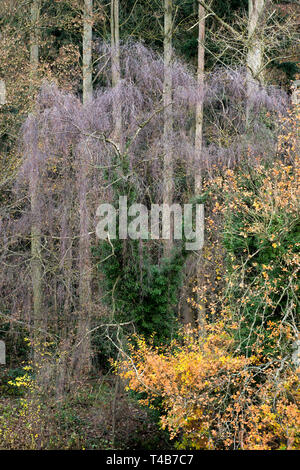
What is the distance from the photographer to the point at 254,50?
47.0ft

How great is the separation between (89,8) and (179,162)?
447 cm

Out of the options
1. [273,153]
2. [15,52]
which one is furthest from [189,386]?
[15,52]

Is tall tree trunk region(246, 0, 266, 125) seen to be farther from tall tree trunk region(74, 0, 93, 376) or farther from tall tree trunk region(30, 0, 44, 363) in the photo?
tall tree trunk region(30, 0, 44, 363)

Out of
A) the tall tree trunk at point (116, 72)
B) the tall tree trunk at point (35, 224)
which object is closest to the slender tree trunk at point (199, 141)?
the tall tree trunk at point (116, 72)

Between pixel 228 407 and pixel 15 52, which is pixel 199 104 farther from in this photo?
pixel 228 407

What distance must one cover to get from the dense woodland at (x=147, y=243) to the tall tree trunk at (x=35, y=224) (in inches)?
1.5

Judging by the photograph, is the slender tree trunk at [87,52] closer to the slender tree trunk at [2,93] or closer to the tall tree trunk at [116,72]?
the tall tree trunk at [116,72]

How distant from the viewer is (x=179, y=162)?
14664mm

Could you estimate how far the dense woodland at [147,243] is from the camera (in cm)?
899

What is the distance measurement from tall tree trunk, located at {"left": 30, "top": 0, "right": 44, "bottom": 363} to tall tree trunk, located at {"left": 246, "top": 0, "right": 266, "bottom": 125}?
5205 millimetres

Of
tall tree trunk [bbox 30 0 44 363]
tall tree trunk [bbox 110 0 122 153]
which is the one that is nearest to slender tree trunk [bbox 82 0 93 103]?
tall tree trunk [bbox 110 0 122 153]

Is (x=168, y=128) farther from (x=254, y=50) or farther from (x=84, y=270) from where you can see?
(x=84, y=270)

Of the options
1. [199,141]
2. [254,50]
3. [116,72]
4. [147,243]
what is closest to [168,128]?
[199,141]

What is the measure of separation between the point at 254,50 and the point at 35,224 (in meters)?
6.83
